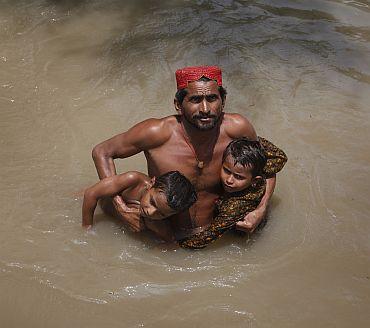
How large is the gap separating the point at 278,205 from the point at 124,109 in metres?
1.66

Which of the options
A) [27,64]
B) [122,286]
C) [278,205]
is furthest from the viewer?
[27,64]

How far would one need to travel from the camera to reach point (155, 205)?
108 inches

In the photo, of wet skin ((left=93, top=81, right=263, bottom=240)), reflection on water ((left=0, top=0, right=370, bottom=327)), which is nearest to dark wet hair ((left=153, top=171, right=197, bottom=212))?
wet skin ((left=93, top=81, right=263, bottom=240))

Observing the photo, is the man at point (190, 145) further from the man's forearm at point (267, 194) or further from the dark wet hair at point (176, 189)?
the dark wet hair at point (176, 189)

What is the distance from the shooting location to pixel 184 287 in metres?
3.01

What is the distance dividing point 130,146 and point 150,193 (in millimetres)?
367

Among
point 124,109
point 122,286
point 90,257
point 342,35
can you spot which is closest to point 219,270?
point 122,286

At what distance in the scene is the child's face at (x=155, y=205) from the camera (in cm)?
271

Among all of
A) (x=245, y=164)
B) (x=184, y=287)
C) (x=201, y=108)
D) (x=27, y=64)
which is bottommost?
(x=184, y=287)

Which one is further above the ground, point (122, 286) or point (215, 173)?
point (215, 173)

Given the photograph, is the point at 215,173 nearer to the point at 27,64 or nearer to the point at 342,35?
the point at 27,64

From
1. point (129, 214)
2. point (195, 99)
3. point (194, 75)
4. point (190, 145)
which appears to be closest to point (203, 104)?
point (195, 99)

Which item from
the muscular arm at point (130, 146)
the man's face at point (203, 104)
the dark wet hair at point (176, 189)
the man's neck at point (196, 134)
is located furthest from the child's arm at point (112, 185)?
A: the man's face at point (203, 104)

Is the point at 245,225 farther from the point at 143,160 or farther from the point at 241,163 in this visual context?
the point at 143,160
